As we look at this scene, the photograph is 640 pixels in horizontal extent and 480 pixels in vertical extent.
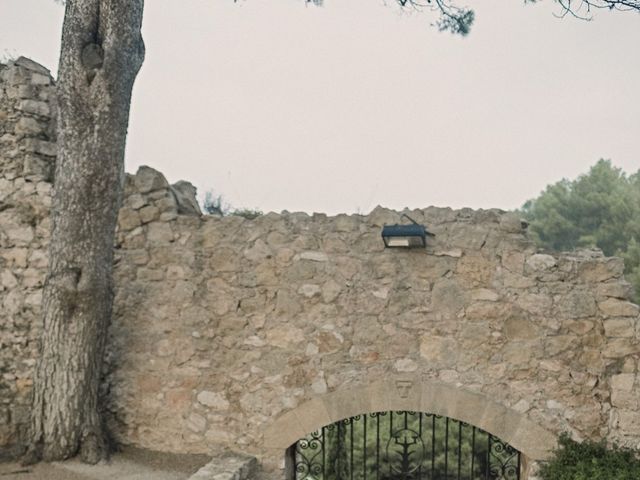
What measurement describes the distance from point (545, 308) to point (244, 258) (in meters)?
2.37

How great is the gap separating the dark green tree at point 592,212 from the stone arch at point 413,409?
595 inches

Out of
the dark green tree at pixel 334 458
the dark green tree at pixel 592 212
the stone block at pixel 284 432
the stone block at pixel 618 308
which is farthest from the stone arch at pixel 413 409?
the dark green tree at pixel 592 212

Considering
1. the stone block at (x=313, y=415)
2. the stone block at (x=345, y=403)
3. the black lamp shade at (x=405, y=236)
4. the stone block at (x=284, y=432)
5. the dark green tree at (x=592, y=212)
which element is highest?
the dark green tree at (x=592, y=212)

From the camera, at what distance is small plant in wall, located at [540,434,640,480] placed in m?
3.72

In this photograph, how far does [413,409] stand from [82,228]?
9.49 ft

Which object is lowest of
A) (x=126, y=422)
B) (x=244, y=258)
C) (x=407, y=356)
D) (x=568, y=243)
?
(x=126, y=422)

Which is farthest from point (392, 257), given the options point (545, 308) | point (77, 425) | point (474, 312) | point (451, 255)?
point (77, 425)

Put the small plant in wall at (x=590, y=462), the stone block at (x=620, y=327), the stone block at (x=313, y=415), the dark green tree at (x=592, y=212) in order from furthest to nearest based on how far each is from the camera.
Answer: the dark green tree at (x=592, y=212), the stone block at (x=313, y=415), the stone block at (x=620, y=327), the small plant in wall at (x=590, y=462)

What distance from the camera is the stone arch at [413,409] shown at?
4.08 meters

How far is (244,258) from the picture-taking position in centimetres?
466

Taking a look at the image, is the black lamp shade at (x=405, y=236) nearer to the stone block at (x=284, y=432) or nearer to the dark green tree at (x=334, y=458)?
the stone block at (x=284, y=432)

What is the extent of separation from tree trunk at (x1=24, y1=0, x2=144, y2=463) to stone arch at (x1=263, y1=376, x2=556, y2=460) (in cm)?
149

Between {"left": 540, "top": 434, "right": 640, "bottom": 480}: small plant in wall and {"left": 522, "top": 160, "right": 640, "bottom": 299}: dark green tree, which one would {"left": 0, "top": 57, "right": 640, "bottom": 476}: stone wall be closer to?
{"left": 540, "top": 434, "right": 640, "bottom": 480}: small plant in wall

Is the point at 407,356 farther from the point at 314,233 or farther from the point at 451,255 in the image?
the point at 314,233
